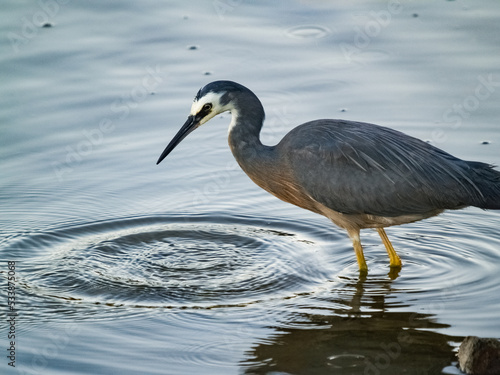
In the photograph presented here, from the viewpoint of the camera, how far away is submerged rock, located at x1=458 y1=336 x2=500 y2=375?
624 centimetres

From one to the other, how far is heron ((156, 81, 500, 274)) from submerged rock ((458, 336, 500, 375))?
1.92 meters

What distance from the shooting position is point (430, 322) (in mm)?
7312

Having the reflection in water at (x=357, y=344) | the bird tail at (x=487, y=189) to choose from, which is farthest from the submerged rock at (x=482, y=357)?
the bird tail at (x=487, y=189)

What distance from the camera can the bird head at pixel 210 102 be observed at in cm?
829

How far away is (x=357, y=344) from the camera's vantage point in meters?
6.99

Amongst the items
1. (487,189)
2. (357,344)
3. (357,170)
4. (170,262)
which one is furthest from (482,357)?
(170,262)

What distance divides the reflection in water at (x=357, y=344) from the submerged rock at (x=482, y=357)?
28cm

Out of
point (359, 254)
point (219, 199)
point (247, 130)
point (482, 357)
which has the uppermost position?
point (247, 130)

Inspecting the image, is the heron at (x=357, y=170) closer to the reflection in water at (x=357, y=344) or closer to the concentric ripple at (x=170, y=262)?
the concentric ripple at (x=170, y=262)

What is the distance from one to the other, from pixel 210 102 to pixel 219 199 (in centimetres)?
154

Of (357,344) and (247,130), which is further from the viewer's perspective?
(247,130)

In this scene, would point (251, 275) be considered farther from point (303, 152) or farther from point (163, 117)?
point (163, 117)

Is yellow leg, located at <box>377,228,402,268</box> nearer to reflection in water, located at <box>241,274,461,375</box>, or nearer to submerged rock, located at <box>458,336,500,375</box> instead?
reflection in water, located at <box>241,274,461,375</box>

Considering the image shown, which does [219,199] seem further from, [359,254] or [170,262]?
[359,254]
